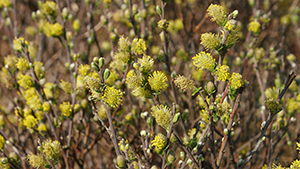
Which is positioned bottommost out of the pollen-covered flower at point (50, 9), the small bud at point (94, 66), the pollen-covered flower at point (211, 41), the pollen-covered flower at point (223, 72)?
the pollen-covered flower at point (223, 72)

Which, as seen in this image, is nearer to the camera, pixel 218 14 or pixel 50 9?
pixel 218 14

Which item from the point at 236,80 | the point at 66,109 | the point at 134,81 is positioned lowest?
the point at 236,80

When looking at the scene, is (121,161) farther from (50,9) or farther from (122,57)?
(50,9)

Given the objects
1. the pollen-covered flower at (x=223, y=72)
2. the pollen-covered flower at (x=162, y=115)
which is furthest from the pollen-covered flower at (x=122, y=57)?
the pollen-covered flower at (x=223, y=72)

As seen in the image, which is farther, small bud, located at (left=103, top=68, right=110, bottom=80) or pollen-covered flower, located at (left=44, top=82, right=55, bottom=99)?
pollen-covered flower, located at (left=44, top=82, right=55, bottom=99)

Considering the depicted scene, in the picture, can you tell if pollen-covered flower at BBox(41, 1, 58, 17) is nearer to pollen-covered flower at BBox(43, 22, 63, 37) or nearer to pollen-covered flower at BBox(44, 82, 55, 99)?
pollen-covered flower at BBox(43, 22, 63, 37)

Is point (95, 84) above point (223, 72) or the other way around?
above

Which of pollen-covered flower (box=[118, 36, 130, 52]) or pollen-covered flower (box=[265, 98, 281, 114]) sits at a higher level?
pollen-covered flower (box=[118, 36, 130, 52])

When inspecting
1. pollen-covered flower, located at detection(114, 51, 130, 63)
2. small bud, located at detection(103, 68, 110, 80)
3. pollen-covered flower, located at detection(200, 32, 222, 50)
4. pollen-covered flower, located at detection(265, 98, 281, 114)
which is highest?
pollen-covered flower, located at detection(114, 51, 130, 63)

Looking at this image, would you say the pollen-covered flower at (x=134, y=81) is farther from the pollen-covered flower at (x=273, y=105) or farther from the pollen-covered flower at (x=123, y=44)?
the pollen-covered flower at (x=273, y=105)

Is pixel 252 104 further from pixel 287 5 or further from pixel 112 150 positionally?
pixel 287 5

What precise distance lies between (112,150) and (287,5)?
10.2 feet

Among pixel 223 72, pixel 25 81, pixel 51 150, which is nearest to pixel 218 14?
pixel 223 72

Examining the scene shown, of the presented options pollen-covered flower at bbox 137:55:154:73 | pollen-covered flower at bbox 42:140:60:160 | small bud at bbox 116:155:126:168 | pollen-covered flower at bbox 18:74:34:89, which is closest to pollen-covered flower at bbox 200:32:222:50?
pollen-covered flower at bbox 137:55:154:73
